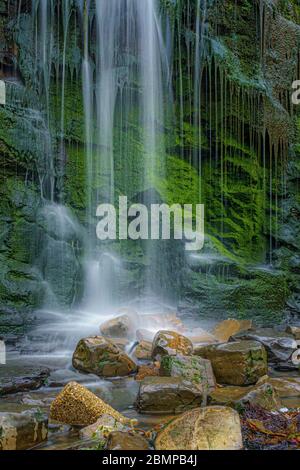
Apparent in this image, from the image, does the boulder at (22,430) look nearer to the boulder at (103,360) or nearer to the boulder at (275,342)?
the boulder at (103,360)

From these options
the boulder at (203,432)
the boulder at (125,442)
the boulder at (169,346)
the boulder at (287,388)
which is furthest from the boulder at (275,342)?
the boulder at (125,442)

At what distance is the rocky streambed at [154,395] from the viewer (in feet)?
11.6

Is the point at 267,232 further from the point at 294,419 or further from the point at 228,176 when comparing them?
the point at 294,419

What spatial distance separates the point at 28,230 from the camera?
29.9 feet

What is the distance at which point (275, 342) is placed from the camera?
670cm

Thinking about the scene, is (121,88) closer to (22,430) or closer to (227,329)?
(227,329)

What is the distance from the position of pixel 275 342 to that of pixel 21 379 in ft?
12.1

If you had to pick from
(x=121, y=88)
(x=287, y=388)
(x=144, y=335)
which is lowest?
(x=287, y=388)

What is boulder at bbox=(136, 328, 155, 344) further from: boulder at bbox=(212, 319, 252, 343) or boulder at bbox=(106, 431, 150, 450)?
boulder at bbox=(106, 431, 150, 450)

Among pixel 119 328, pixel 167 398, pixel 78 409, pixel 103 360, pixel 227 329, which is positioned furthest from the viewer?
pixel 227 329

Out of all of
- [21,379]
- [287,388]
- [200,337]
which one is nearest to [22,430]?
[21,379]

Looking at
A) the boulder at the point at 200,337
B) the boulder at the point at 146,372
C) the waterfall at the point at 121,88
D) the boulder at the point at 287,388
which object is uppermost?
A: the waterfall at the point at 121,88

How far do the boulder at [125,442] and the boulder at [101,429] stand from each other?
0.23 meters

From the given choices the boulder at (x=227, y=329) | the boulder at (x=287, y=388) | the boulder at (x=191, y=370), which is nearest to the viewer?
the boulder at (x=287, y=388)
